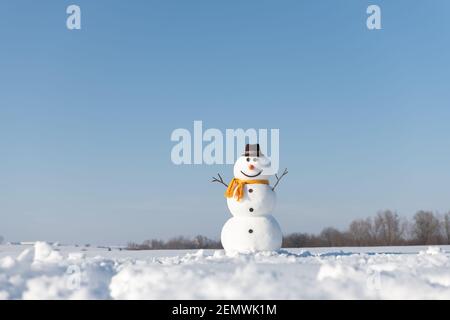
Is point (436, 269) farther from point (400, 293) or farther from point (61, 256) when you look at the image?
point (61, 256)

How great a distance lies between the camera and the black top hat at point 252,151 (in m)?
10.3

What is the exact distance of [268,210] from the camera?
33.3 ft

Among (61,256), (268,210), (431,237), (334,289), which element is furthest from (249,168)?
(431,237)

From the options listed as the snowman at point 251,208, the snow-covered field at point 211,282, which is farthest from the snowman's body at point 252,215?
the snow-covered field at point 211,282

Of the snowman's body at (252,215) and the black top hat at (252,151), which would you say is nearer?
the snowman's body at (252,215)

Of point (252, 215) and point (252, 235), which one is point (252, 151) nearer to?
point (252, 215)

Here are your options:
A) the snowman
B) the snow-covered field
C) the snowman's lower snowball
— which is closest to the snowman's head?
the snowman

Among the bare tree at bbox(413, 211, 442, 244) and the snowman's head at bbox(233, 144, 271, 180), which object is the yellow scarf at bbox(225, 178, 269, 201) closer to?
the snowman's head at bbox(233, 144, 271, 180)

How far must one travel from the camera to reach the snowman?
384 inches

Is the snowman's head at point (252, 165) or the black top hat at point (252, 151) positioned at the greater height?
the black top hat at point (252, 151)

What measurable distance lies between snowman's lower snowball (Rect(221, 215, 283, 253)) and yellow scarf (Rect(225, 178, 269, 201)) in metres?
0.50

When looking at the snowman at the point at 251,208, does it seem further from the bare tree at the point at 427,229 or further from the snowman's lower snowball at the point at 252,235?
the bare tree at the point at 427,229

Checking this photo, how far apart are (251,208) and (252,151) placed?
4.03 ft

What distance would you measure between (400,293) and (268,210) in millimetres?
4837
